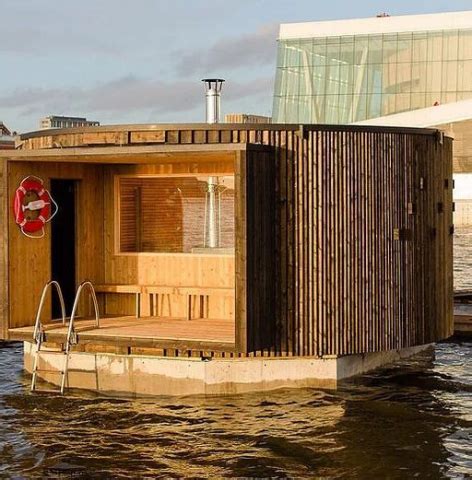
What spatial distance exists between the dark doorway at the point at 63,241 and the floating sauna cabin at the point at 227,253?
0.09 feet

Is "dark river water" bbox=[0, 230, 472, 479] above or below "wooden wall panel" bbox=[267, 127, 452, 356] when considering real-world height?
below

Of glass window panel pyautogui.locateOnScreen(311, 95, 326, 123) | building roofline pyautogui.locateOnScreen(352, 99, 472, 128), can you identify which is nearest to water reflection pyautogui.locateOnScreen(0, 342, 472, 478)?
building roofline pyautogui.locateOnScreen(352, 99, 472, 128)

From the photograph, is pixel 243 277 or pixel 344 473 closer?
pixel 344 473

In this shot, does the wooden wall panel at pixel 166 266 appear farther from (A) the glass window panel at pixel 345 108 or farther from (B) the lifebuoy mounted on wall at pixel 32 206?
(A) the glass window panel at pixel 345 108

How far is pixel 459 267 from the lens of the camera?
124ft

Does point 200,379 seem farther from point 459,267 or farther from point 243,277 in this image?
point 459,267

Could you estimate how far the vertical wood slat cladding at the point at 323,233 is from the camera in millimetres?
14773

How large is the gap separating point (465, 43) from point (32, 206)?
61.9 m

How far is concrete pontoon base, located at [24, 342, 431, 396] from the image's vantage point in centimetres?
1501

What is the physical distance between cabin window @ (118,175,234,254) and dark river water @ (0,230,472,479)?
2991mm

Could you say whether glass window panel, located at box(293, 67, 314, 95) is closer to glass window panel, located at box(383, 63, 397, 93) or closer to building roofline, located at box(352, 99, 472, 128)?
glass window panel, located at box(383, 63, 397, 93)

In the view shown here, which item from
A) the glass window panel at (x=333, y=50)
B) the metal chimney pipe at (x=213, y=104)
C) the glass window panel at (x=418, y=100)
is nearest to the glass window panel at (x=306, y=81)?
the glass window panel at (x=333, y=50)

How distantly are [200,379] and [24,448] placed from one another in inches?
128

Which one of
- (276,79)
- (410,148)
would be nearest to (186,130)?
(410,148)
